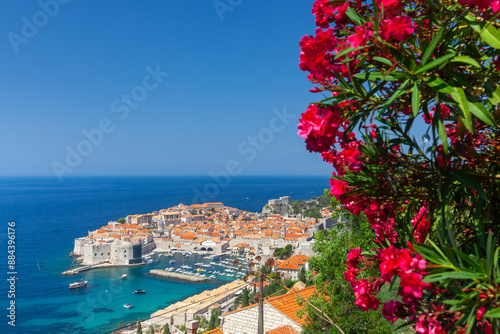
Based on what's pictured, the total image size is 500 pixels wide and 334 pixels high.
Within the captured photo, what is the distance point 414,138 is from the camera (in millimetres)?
1050

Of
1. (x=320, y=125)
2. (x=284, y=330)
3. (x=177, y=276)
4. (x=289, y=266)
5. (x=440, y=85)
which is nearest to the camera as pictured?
(x=440, y=85)

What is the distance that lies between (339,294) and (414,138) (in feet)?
14.6

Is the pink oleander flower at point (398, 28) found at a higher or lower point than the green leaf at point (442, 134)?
higher

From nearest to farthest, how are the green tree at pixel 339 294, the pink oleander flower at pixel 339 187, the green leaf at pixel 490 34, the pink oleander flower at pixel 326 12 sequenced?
the green leaf at pixel 490 34 → the pink oleander flower at pixel 326 12 → the pink oleander flower at pixel 339 187 → the green tree at pixel 339 294

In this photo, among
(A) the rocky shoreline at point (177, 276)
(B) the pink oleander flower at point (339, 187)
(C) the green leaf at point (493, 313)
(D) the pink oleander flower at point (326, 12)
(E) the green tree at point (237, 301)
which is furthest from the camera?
(A) the rocky shoreline at point (177, 276)

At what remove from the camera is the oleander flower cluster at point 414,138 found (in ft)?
2.48

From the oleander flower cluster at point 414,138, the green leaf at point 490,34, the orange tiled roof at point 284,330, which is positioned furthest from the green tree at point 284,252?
the green leaf at point 490,34

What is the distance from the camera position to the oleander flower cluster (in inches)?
29.7

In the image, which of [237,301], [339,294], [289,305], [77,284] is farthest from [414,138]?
[77,284]

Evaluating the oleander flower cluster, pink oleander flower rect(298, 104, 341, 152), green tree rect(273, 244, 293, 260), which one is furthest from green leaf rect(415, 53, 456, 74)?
green tree rect(273, 244, 293, 260)

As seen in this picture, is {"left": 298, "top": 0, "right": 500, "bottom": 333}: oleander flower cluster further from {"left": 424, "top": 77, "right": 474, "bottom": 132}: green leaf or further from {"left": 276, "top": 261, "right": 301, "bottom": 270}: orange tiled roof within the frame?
{"left": 276, "top": 261, "right": 301, "bottom": 270}: orange tiled roof

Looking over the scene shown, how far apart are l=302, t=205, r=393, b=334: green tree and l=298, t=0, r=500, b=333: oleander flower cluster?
3570 mm

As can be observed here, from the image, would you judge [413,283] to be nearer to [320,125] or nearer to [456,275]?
[456,275]

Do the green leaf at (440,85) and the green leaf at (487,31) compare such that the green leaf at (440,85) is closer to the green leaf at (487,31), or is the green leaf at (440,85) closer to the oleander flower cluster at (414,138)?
the oleander flower cluster at (414,138)
